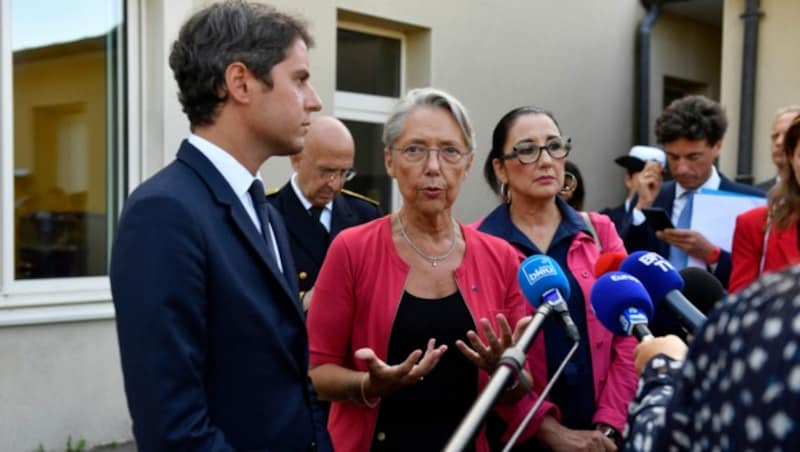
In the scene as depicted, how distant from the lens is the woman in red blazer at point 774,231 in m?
3.12

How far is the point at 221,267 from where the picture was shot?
1.99 meters

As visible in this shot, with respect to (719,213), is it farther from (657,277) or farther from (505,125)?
(657,277)

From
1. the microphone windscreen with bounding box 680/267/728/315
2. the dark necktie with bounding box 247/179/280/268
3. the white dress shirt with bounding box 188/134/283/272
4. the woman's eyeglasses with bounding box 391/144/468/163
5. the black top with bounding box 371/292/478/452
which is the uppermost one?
the woman's eyeglasses with bounding box 391/144/468/163

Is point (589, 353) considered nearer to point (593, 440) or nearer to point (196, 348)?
point (593, 440)

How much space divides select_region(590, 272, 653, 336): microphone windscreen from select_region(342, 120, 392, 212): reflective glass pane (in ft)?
18.3

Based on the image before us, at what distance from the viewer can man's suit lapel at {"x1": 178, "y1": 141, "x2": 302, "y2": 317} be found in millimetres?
2096

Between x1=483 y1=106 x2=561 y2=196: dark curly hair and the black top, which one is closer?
the black top

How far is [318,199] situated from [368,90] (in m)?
3.65

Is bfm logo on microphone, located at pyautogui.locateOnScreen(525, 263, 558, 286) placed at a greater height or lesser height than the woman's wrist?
greater

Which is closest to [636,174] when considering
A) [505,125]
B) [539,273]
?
[505,125]

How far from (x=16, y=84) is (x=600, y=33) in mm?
6198

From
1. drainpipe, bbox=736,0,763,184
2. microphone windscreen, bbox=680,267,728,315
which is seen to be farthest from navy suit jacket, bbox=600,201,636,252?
drainpipe, bbox=736,0,763,184

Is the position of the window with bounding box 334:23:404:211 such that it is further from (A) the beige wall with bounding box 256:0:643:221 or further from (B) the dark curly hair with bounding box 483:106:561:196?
(B) the dark curly hair with bounding box 483:106:561:196

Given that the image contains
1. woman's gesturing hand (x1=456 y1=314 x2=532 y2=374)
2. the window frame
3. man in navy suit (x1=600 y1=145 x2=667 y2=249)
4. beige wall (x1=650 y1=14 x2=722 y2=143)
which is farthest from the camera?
beige wall (x1=650 y1=14 x2=722 y2=143)
